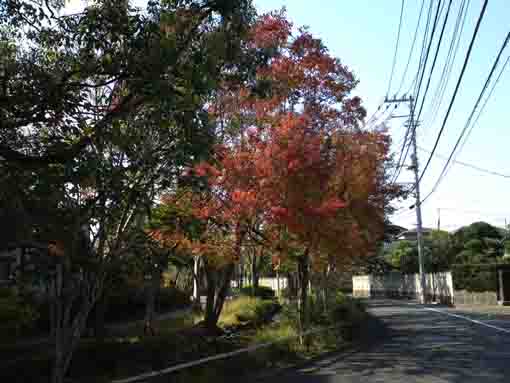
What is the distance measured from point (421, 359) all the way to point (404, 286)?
42.3 metres

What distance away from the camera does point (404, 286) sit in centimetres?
5394

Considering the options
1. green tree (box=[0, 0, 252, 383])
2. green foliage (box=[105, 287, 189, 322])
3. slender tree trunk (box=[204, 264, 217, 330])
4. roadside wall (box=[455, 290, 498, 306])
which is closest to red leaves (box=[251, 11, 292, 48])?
green tree (box=[0, 0, 252, 383])

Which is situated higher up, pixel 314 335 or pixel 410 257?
pixel 410 257

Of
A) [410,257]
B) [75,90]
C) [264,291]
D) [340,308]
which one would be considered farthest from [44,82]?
[410,257]

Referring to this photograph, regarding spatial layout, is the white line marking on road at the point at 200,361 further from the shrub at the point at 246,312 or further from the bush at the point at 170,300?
the bush at the point at 170,300

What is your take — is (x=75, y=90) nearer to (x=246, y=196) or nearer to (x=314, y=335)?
(x=246, y=196)

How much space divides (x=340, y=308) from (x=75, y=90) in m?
16.5

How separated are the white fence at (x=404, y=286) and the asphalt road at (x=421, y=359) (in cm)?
1991

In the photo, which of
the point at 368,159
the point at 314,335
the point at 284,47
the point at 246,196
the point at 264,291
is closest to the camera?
the point at 246,196

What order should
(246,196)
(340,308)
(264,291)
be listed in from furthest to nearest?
(264,291), (340,308), (246,196)

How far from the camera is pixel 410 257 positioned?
5847 centimetres

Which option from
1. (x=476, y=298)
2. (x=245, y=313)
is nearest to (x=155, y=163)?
(x=245, y=313)

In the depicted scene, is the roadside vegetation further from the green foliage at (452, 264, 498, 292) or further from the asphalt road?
the green foliage at (452, 264, 498, 292)

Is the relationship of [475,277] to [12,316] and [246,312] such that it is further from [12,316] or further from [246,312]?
[12,316]
